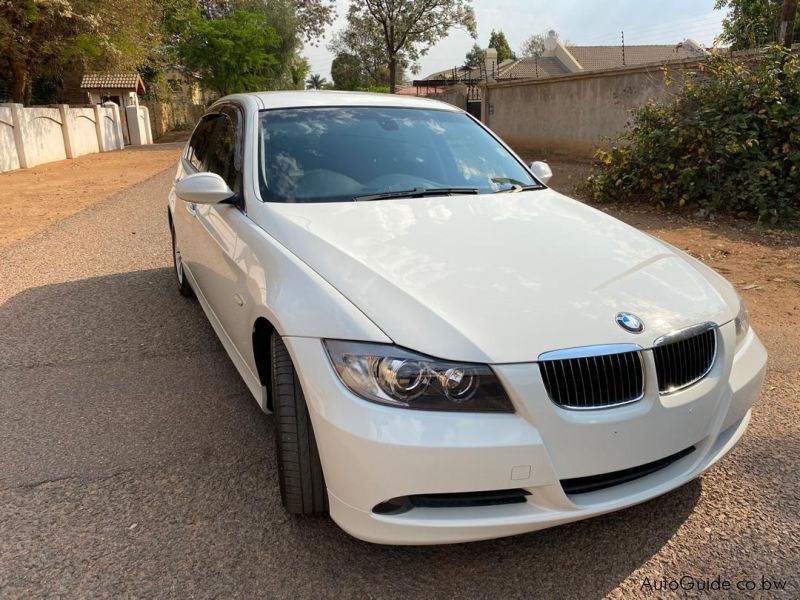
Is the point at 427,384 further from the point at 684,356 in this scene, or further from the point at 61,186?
the point at 61,186

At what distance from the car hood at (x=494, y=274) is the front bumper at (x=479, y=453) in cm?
18

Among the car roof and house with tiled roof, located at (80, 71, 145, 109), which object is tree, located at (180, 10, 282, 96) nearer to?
house with tiled roof, located at (80, 71, 145, 109)

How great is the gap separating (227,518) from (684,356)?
1881 mm

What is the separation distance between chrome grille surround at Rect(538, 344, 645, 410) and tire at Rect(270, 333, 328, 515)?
2.85 feet

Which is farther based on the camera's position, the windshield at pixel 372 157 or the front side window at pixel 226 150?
the front side window at pixel 226 150

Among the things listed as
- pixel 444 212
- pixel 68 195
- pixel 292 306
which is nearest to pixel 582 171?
pixel 68 195

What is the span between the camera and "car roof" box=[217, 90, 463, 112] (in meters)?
3.92

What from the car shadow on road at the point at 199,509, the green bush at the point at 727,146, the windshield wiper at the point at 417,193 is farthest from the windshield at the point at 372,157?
the green bush at the point at 727,146

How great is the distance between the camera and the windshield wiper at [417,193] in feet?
11.0

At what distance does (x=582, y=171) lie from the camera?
47.3 ft

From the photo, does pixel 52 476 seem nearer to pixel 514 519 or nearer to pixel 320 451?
pixel 320 451

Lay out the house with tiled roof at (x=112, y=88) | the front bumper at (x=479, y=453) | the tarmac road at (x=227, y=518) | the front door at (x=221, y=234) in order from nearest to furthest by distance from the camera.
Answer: the front bumper at (x=479, y=453), the tarmac road at (x=227, y=518), the front door at (x=221, y=234), the house with tiled roof at (x=112, y=88)

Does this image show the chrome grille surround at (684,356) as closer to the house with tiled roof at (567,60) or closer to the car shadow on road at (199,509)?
the car shadow on road at (199,509)

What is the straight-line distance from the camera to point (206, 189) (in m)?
3.24
